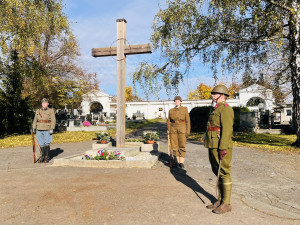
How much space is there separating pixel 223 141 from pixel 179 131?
3191 mm

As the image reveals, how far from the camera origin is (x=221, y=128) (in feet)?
12.5

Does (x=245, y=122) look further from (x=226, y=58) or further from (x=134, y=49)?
(x=134, y=49)

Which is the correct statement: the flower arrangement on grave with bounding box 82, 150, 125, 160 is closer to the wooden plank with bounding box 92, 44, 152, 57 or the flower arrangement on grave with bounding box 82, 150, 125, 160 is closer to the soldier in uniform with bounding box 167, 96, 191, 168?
the soldier in uniform with bounding box 167, 96, 191, 168

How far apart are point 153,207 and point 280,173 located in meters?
3.94

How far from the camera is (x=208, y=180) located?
17.9ft

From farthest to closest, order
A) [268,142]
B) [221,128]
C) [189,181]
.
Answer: [268,142] < [189,181] < [221,128]

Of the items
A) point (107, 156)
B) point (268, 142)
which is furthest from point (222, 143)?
point (268, 142)

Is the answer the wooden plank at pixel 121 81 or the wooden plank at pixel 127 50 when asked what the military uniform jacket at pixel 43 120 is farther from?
the wooden plank at pixel 127 50

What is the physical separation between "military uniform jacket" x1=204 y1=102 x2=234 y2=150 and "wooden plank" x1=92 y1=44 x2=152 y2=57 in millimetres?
5227

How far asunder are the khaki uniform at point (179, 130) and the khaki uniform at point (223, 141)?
286 cm

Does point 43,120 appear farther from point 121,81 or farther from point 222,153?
point 222,153

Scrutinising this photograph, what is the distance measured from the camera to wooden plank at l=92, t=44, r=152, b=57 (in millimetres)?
8623

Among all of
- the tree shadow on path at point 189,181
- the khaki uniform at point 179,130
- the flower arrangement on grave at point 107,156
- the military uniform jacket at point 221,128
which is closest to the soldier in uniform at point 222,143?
the military uniform jacket at point 221,128

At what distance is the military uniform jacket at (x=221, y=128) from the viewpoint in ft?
12.2
